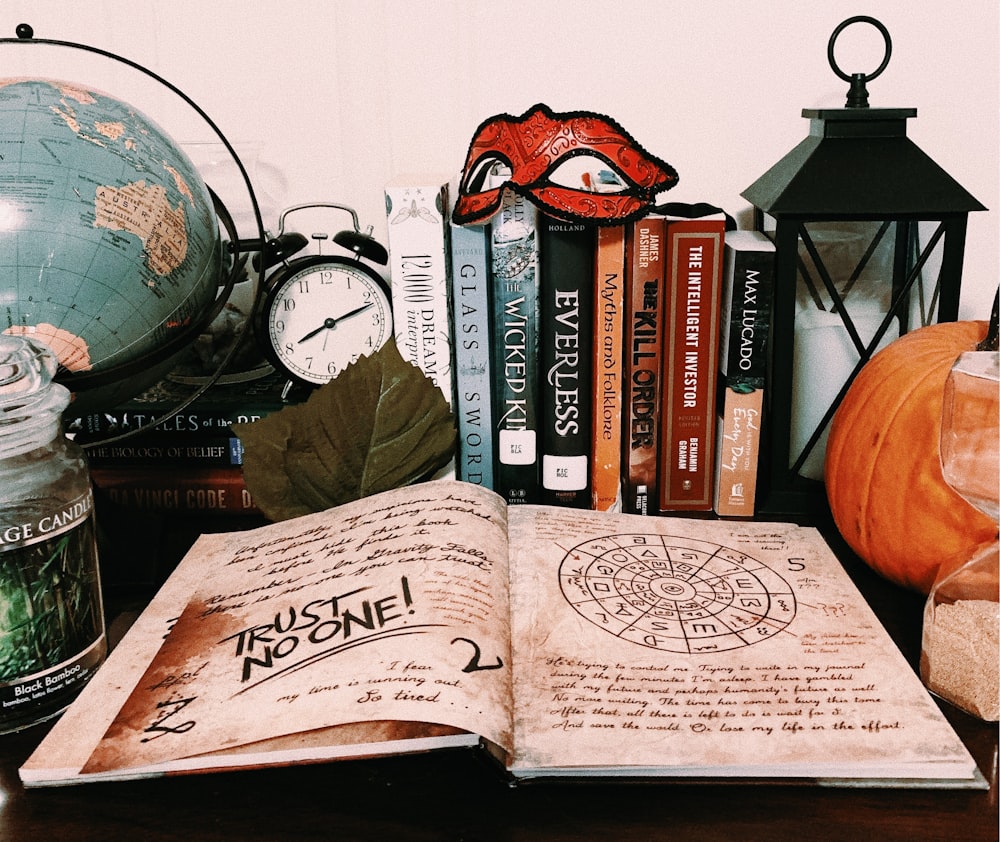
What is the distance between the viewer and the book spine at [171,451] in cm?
91

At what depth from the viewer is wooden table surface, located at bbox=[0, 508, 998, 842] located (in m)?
0.52

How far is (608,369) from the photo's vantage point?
911mm

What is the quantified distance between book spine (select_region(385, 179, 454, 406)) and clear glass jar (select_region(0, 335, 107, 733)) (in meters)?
0.35

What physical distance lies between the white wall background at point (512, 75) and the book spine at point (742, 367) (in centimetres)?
23

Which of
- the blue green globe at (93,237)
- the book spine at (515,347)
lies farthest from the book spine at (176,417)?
the book spine at (515,347)

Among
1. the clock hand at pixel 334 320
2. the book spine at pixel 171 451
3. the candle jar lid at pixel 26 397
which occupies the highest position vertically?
the candle jar lid at pixel 26 397

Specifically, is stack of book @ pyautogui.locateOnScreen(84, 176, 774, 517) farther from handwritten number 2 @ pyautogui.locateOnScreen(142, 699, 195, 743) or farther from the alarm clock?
handwritten number 2 @ pyautogui.locateOnScreen(142, 699, 195, 743)

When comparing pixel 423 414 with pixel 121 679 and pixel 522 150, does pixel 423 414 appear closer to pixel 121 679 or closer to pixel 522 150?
pixel 522 150

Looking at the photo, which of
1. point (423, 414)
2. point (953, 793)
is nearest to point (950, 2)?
point (423, 414)

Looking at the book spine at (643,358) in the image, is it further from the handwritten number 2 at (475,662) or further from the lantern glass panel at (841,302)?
the handwritten number 2 at (475,662)

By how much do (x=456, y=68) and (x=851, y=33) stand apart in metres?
0.45

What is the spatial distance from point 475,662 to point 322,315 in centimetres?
47

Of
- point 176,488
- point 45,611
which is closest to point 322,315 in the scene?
point 176,488

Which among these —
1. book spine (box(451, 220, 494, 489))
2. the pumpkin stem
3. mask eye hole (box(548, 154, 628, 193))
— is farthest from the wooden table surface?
mask eye hole (box(548, 154, 628, 193))
